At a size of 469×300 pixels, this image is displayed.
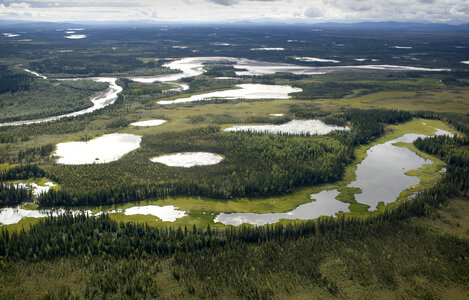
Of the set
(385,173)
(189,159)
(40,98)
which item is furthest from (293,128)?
(40,98)

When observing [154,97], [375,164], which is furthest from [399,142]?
[154,97]

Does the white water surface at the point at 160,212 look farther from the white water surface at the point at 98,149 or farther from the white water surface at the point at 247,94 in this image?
the white water surface at the point at 247,94

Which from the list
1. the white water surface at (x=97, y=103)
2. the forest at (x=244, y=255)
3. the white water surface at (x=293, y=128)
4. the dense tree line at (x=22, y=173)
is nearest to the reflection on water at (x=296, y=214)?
the forest at (x=244, y=255)

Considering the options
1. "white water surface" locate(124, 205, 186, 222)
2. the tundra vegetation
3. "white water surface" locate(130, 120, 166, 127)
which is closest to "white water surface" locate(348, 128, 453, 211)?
the tundra vegetation

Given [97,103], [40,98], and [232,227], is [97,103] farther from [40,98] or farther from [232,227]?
[232,227]

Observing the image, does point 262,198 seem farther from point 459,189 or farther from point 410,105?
point 410,105

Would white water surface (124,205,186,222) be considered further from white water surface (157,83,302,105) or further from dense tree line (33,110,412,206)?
white water surface (157,83,302,105)
